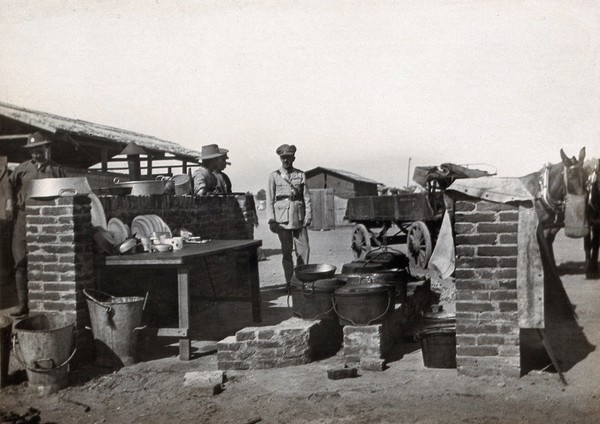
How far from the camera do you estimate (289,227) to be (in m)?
8.49

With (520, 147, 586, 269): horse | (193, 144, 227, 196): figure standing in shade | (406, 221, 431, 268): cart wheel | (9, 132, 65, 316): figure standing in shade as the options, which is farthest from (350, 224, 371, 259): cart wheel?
(9, 132, 65, 316): figure standing in shade

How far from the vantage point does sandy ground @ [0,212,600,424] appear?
408 cm

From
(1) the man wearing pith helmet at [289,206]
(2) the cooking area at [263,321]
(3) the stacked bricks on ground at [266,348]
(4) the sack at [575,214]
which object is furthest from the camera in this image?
(1) the man wearing pith helmet at [289,206]

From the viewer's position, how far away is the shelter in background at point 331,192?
2998 cm

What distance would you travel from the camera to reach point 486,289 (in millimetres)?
4820

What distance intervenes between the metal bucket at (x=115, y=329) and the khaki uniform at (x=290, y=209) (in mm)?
3216

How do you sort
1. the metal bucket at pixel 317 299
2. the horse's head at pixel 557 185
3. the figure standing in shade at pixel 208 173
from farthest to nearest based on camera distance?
1. the figure standing in shade at pixel 208 173
2. the horse's head at pixel 557 185
3. the metal bucket at pixel 317 299

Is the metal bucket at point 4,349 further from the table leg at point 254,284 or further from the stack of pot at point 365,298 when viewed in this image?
the stack of pot at point 365,298

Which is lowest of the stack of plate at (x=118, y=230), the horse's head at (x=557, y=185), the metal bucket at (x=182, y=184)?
the stack of plate at (x=118, y=230)

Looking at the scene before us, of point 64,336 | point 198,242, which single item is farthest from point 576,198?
point 64,336

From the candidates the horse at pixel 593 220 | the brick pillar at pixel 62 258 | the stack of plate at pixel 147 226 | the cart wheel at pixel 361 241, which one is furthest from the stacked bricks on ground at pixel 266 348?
the cart wheel at pixel 361 241

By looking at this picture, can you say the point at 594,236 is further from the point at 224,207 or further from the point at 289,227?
the point at 224,207

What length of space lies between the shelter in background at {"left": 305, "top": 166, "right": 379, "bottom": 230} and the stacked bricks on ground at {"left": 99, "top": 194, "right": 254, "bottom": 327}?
1970 cm

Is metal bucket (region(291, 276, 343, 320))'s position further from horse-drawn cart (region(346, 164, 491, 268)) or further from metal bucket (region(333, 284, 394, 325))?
horse-drawn cart (region(346, 164, 491, 268))
